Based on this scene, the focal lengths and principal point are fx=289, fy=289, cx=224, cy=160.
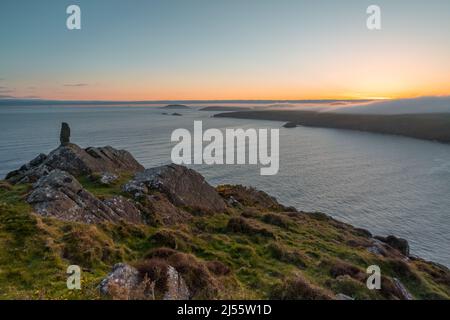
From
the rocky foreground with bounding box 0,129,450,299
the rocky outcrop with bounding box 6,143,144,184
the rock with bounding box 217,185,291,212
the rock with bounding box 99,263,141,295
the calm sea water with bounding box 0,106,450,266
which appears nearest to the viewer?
the rock with bounding box 99,263,141,295

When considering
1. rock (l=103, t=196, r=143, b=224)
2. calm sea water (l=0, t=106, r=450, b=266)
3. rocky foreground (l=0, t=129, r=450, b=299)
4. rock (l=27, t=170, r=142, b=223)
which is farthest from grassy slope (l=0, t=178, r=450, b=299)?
calm sea water (l=0, t=106, r=450, b=266)

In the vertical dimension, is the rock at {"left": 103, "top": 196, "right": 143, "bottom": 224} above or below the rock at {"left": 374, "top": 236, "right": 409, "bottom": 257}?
above

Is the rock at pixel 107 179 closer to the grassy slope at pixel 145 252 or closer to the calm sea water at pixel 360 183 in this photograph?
the grassy slope at pixel 145 252

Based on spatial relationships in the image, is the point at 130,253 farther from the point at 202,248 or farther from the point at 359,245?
the point at 359,245

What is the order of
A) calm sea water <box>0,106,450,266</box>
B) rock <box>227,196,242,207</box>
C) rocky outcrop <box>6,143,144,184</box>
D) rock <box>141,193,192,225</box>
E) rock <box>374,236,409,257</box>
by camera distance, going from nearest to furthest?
rock <box>141,193,192,225</box> < rocky outcrop <box>6,143,144,184</box> < rock <box>374,236,409,257</box> < rock <box>227,196,242,207</box> < calm sea water <box>0,106,450,266</box>

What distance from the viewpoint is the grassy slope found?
1046 cm

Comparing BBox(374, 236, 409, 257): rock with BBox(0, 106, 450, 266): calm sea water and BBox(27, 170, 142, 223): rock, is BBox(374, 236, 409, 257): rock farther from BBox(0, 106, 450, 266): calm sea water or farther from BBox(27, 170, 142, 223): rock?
BBox(27, 170, 142, 223): rock

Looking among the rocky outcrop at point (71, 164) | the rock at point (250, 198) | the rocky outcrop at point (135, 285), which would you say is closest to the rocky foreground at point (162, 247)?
the rocky outcrop at point (135, 285)

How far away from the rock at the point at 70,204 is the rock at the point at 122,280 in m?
9.22

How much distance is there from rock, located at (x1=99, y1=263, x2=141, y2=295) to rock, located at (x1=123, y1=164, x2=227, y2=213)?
14.0m
